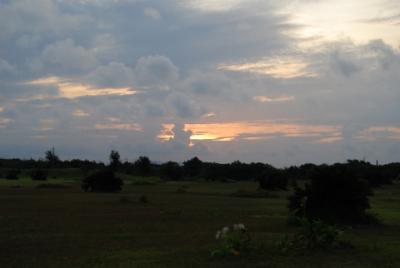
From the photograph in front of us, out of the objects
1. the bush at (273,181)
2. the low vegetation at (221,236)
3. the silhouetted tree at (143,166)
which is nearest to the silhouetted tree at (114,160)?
the silhouetted tree at (143,166)

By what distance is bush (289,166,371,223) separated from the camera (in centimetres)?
2689

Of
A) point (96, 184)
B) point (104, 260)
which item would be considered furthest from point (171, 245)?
point (96, 184)

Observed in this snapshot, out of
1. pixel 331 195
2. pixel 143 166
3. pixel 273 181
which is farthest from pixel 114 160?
pixel 331 195

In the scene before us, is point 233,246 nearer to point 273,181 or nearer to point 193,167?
point 273,181

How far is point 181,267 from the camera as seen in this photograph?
43.2 ft

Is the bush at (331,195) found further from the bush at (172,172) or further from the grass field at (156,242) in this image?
the bush at (172,172)

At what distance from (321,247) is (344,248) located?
29.4 inches

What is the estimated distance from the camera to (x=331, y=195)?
27.2 meters

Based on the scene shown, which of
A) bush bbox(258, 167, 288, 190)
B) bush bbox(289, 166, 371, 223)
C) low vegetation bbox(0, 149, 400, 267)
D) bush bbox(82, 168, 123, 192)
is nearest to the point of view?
low vegetation bbox(0, 149, 400, 267)

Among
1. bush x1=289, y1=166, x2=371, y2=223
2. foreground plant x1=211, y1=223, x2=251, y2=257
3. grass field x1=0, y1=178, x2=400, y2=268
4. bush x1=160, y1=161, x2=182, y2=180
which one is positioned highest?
bush x1=160, y1=161, x2=182, y2=180

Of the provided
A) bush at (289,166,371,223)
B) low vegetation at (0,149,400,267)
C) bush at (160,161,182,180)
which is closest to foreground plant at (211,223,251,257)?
low vegetation at (0,149,400,267)

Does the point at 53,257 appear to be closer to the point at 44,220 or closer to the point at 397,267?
the point at 397,267

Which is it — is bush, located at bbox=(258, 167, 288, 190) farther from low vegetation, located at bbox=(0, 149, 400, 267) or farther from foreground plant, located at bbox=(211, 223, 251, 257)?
foreground plant, located at bbox=(211, 223, 251, 257)

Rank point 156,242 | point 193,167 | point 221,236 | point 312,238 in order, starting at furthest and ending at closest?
1. point 193,167
2. point 156,242
3. point 312,238
4. point 221,236
